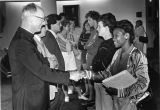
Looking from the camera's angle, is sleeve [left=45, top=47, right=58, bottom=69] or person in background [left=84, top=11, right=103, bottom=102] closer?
sleeve [left=45, top=47, right=58, bottom=69]

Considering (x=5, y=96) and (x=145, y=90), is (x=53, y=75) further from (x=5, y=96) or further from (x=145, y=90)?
(x=5, y=96)

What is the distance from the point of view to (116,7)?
37.0 feet

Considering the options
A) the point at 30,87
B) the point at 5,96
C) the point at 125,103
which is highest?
the point at 30,87

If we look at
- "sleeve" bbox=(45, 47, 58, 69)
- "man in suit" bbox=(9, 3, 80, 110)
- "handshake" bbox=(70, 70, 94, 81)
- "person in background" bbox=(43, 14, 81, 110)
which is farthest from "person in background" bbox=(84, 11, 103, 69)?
"man in suit" bbox=(9, 3, 80, 110)

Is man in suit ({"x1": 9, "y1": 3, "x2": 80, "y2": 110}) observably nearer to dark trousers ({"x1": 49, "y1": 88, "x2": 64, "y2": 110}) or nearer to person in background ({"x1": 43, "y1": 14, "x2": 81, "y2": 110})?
person in background ({"x1": 43, "y1": 14, "x2": 81, "y2": 110})

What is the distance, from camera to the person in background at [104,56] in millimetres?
4407

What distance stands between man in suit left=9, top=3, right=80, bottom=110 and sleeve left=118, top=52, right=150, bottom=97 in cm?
56

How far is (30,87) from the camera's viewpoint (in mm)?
2912

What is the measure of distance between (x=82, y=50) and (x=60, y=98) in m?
1.10

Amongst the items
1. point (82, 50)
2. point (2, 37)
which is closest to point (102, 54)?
point (82, 50)

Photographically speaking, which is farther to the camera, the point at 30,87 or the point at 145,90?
the point at 145,90

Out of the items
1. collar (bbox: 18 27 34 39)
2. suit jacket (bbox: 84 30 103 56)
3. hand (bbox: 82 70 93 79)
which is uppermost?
collar (bbox: 18 27 34 39)

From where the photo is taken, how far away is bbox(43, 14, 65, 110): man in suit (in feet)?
17.1

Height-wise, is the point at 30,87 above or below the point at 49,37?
below
